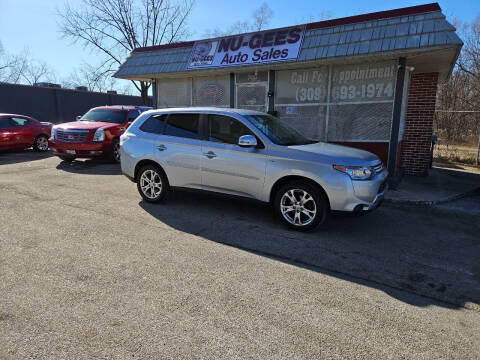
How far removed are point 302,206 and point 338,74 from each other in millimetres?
5241

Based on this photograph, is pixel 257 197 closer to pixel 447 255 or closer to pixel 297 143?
pixel 297 143

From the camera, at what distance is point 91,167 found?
33.6 ft

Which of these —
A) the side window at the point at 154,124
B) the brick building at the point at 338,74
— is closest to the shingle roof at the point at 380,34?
the brick building at the point at 338,74

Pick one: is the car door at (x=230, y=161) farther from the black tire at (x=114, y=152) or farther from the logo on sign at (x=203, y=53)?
the black tire at (x=114, y=152)

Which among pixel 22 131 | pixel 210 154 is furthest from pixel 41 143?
pixel 210 154

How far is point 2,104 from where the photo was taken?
66.6ft

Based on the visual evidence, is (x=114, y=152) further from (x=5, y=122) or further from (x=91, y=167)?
(x=5, y=122)

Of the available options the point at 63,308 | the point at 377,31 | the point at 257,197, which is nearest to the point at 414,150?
the point at 377,31

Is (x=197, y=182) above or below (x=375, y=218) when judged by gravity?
above

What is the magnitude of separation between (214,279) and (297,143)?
2.79 meters

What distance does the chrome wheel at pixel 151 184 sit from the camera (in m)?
6.09

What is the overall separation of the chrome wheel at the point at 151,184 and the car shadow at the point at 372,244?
22 cm

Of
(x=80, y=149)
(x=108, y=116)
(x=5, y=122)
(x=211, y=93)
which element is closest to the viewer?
(x=80, y=149)

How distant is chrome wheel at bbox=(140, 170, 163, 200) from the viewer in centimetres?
609
